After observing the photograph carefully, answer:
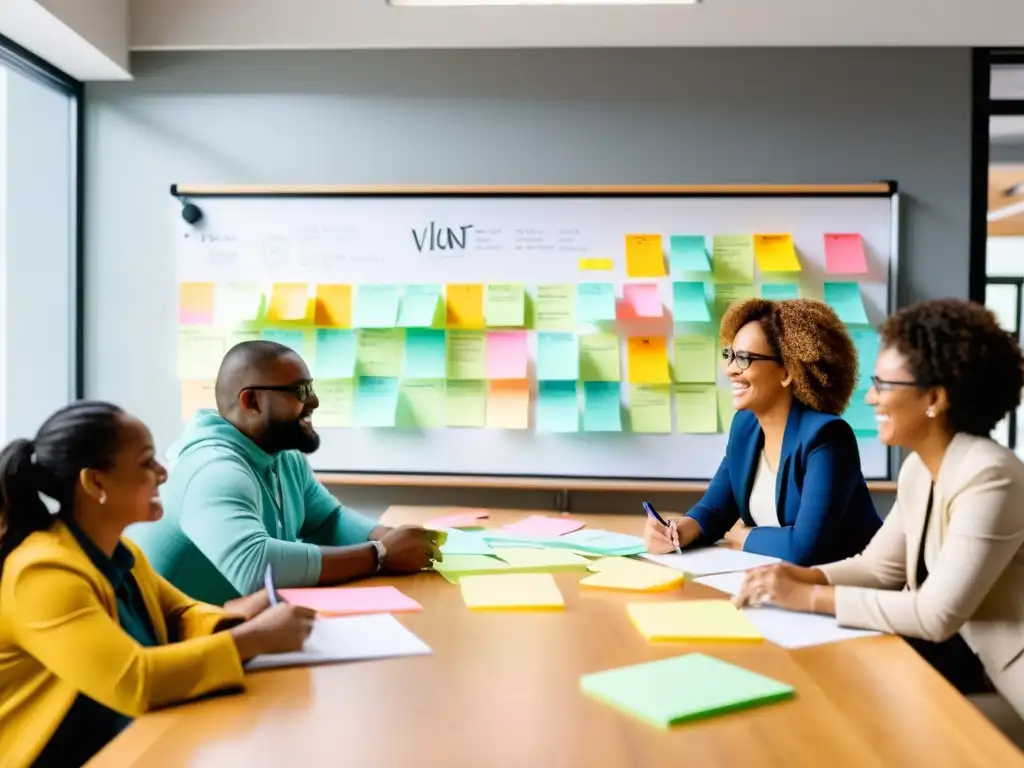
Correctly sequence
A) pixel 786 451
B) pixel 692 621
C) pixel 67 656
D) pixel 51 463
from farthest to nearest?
pixel 786 451 → pixel 692 621 → pixel 51 463 → pixel 67 656

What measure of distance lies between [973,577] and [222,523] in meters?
1.26

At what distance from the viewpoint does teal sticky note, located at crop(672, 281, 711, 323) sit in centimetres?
292

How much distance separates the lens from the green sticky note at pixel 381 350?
302 centimetres

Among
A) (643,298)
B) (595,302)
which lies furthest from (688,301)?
(595,302)

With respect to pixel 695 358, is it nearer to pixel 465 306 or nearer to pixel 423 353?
pixel 465 306

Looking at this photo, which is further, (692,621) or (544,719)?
(692,621)

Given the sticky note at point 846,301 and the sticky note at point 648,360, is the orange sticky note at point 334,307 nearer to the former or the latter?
the sticky note at point 648,360

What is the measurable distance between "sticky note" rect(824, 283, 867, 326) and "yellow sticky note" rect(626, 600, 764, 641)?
162 centimetres

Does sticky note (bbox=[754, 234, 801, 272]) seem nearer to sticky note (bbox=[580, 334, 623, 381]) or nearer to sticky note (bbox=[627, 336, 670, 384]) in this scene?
sticky note (bbox=[627, 336, 670, 384])

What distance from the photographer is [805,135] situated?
2.96 m

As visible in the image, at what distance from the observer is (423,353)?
118 inches

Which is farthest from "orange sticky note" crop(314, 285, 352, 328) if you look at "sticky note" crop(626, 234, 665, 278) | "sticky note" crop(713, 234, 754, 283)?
Answer: "sticky note" crop(713, 234, 754, 283)

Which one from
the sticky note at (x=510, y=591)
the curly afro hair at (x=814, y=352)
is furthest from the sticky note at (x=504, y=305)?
the sticky note at (x=510, y=591)

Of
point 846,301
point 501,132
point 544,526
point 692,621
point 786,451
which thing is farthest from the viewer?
point 501,132
